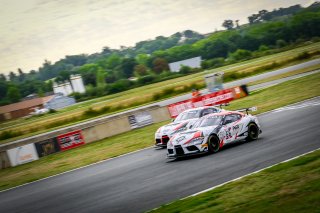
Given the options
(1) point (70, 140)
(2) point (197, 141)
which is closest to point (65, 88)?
(1) point (70, 140)

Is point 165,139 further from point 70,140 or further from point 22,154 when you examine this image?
point 22,154

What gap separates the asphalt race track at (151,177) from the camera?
451 inches

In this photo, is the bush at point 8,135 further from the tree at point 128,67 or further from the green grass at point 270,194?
the tree at point 128,67

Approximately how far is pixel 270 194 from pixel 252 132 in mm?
8541

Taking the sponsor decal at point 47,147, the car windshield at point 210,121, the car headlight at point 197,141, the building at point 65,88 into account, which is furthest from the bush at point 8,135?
the building at point 65,88

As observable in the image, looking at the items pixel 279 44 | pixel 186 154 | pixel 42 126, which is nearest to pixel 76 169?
pixel 186 154

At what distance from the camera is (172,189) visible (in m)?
11.6

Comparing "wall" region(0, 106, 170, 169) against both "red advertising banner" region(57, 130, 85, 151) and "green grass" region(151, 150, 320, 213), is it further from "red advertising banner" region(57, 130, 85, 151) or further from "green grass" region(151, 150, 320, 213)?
"green grass" region(151, 150, 320, 213)

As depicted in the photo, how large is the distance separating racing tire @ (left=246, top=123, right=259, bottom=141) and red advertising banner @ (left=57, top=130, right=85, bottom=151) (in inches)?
545

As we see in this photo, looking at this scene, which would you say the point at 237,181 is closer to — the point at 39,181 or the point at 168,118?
the point at 39,181

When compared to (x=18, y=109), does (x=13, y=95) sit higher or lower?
higher

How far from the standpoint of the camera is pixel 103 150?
2441 cm

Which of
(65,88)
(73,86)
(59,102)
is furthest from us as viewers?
(65,88)

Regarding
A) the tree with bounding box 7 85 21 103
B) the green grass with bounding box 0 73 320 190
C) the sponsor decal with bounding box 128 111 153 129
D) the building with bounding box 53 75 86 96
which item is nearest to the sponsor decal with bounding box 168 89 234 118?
the sponsor decal with bounding box 128 111 153 129
